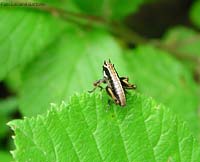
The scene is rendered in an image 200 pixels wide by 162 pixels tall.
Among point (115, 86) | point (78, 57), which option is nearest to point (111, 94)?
point (115, 86)

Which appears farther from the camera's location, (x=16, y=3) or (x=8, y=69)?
(x=8, y=69)

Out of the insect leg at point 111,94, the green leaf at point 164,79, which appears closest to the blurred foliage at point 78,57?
the green leaf at point 164,79

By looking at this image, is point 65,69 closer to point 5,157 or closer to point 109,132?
point 5,157

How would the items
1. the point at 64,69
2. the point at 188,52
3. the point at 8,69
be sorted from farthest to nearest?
the point at 188,52 < the point at 64,69 < the point at 8,69

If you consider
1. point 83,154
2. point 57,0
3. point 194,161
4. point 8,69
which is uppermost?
point 57,0

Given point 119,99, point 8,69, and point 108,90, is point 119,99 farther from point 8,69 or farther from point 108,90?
point 8,69

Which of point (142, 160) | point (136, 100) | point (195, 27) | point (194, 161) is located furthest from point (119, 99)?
point (195, 27)

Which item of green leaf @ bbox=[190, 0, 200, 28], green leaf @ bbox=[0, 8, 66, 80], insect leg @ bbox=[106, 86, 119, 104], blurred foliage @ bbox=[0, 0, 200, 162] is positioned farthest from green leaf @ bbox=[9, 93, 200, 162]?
green leaf @ bbox=[190, 0, 200, 28]

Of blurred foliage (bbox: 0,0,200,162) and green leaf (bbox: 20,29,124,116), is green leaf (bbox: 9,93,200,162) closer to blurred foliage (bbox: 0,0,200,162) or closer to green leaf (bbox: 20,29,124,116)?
blurred foliage (bbox: 0,0,200,162)
